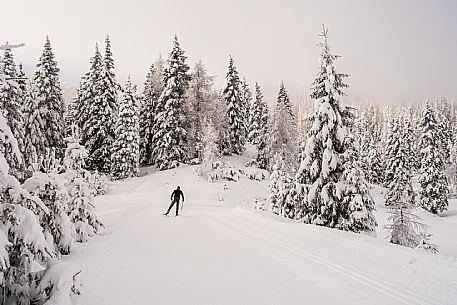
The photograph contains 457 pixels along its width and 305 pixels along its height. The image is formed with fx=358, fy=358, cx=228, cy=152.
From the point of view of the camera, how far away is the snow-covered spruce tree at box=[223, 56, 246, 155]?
170 ft

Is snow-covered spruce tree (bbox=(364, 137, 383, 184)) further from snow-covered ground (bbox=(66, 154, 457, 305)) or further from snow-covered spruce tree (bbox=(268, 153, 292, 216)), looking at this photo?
snow-covered ground (bbox=(66, 154, 457, 305))

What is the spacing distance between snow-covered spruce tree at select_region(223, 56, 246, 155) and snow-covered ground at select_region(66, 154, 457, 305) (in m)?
37.5

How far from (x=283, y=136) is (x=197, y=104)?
12.1m

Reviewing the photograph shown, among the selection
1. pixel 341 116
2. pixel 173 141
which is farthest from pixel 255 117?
pixel 341 116

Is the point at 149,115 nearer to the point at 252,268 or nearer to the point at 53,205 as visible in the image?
the point at 53,205

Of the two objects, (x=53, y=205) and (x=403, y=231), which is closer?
(x=53, y=205)

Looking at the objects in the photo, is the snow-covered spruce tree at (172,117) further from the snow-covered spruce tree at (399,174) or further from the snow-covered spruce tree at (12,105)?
the snow-covered spruce tree at (399,174)

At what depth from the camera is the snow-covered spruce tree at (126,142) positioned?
38875mm

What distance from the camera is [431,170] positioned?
1804 inches

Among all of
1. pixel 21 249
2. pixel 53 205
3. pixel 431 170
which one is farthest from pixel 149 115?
pixel 21 249

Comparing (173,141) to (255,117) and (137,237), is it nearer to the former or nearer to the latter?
(255,117)

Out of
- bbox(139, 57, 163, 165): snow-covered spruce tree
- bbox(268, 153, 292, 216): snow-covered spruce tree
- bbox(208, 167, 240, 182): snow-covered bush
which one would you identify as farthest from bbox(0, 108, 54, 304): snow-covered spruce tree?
bbox(139, 57, 163, 165): snow-covered spruce tree

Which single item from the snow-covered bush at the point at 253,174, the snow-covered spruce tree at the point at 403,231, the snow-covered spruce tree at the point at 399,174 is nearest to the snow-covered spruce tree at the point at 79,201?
the snow-covered spruce tree at the point at 403,231

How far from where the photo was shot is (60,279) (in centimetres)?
635
